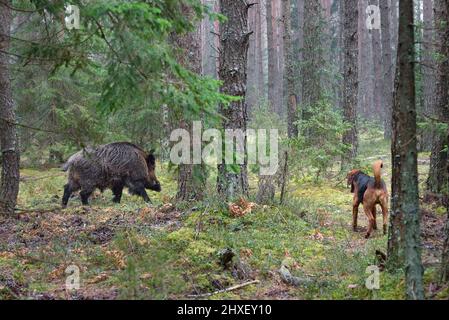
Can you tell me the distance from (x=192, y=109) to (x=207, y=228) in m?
3.31

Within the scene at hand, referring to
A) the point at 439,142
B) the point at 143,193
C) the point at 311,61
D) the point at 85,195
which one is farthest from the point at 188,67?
the point at 311,61

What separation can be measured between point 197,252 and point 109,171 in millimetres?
7436

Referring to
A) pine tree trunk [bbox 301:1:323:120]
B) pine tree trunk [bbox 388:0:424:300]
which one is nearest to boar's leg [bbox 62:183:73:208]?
pine tree trunk [bbox 301:1:323:120]

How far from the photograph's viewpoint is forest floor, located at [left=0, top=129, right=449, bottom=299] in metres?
6.12

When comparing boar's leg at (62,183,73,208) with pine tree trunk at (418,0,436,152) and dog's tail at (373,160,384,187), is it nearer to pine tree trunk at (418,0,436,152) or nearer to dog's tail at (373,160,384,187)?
dog's tail at (373,160,384,187)

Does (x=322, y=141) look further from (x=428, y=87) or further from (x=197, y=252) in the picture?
(x=428, y=87)

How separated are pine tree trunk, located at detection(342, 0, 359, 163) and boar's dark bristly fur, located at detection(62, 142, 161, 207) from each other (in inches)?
277

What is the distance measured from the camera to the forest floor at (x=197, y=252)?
612 cm

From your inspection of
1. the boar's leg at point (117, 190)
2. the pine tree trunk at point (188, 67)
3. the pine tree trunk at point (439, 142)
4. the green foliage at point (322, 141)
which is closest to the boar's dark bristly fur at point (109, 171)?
the boar's leg at point (117, 190)

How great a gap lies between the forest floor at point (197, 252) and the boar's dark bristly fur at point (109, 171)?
1.99 m

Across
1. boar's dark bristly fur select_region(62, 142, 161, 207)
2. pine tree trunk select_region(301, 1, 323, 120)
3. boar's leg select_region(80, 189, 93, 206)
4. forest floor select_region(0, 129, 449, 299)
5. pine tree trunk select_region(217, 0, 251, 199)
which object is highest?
pine tree trunk select_region(301, 1, 323, 120)

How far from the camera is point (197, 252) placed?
7461 millimetres

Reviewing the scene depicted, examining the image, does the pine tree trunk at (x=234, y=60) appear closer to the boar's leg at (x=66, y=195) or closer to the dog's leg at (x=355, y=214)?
the dog's leg at (x=355, y=214)
